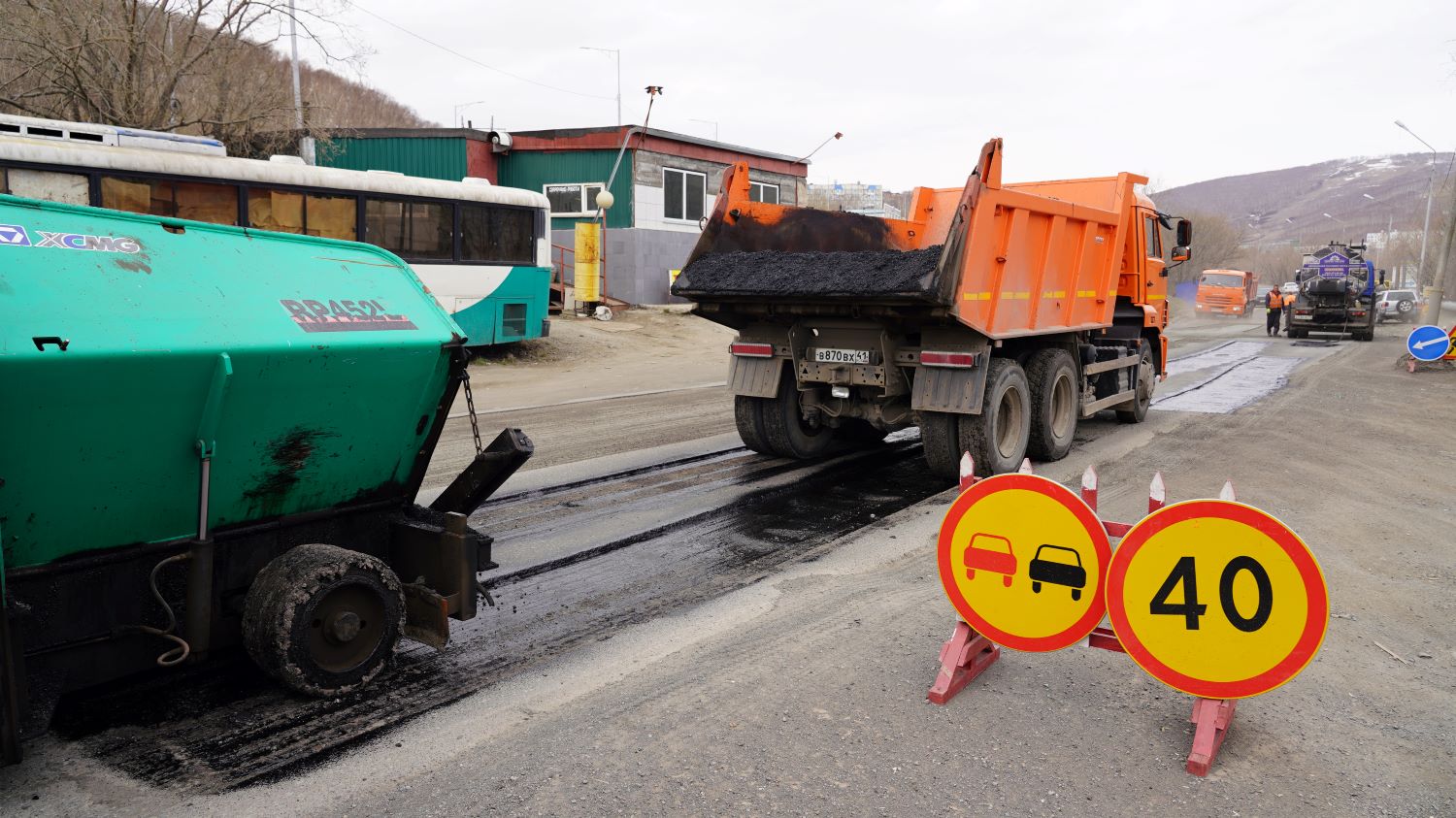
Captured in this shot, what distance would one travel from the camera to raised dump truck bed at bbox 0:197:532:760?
3.33 meters

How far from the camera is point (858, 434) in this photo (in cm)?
1038

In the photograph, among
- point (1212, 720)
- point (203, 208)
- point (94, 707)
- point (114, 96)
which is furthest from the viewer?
point (114, 96)

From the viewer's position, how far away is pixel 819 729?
3879 millimetres

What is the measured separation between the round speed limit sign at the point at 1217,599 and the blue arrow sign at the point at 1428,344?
18.1 m

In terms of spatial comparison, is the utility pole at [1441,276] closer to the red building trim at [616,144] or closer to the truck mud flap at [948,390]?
the red building trim at [616,144]

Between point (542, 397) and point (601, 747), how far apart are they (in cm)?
1092

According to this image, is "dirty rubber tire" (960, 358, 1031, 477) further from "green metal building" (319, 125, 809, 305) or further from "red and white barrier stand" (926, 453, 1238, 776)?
"green metal building" (319, 125, 809, 305)

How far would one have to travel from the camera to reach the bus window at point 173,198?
499 inches

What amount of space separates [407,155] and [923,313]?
20.7 m

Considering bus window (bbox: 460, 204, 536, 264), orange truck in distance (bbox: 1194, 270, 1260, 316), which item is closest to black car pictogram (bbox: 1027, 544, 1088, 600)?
bus window (bbox: 460, 204, 536, 264)

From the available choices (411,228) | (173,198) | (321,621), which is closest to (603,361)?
(411,228)

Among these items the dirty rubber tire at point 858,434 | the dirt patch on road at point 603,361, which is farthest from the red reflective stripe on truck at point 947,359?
the dirt patch on road at point 603,361

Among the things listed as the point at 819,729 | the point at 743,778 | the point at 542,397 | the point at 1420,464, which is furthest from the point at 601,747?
the point at 542,397

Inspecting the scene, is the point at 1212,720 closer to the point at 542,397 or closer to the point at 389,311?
the point at 389,311
